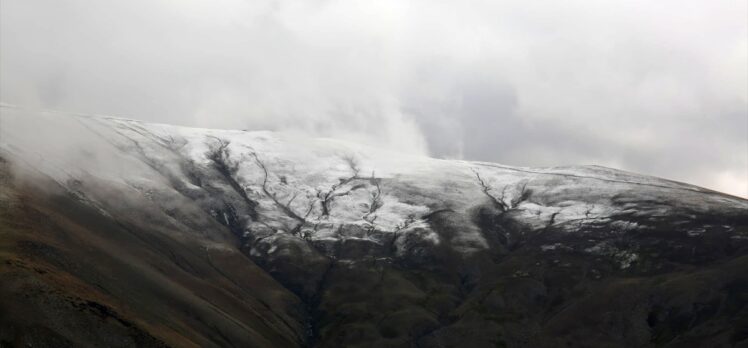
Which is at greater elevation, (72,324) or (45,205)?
(45,205)

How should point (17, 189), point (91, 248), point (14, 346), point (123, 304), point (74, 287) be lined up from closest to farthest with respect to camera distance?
point (14, 346) < point (74, 287) < point (123, 304) < point (91, 248) < point (17, 189)

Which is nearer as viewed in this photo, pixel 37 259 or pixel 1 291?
pixel 1 291

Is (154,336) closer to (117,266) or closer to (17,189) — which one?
(117,266)

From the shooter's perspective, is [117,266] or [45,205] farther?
[45,205]

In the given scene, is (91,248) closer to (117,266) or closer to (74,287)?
(117,266)

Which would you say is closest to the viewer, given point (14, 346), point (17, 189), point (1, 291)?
point (14, 346)

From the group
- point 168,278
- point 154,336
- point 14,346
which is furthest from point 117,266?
point 14,346

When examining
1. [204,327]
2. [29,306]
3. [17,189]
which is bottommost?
[204,327]

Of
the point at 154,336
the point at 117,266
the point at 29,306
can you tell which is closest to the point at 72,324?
the point at 29,306

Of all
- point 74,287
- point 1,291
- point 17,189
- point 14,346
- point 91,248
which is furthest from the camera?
point 17,189

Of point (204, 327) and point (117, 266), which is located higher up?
point (117, 266)
